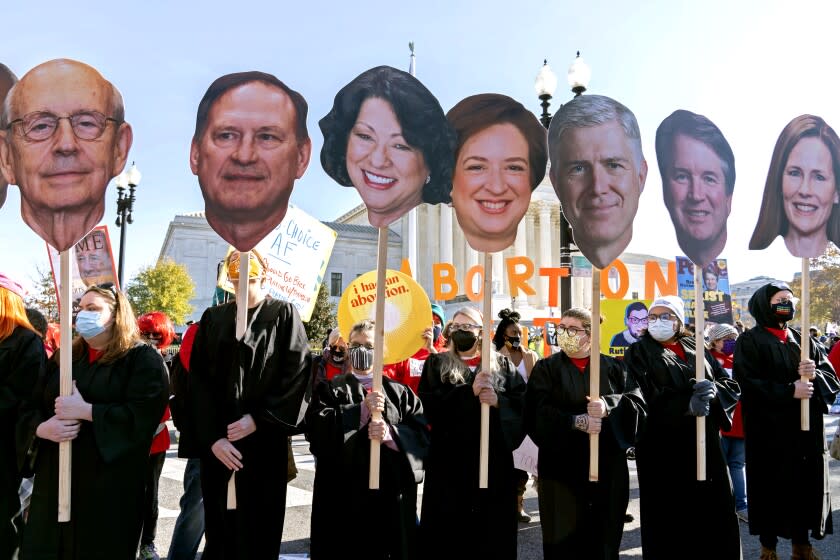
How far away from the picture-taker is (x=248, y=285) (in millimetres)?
4074

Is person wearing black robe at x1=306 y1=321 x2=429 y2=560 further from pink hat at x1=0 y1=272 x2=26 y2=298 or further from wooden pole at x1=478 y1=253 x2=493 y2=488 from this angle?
pink hat at x1=0 y1=272 x2=26 y2=298

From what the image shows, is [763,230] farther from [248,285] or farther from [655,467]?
[248,285]

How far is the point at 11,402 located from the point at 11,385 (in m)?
0.12

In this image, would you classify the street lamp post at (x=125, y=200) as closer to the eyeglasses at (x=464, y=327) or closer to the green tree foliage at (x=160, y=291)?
the eyeglasses at (x=464, y=327)

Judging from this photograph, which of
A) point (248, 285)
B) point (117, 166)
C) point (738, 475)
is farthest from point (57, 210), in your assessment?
point (738, 475)

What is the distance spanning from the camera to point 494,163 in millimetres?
4652

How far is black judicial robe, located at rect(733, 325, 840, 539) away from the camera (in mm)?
5266

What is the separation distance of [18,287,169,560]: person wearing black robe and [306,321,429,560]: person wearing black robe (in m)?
1.08

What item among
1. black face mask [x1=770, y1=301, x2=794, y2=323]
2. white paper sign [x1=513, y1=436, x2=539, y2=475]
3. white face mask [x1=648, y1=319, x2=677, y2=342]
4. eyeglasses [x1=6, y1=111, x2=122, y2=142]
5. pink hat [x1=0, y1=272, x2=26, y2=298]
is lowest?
white paper sign [x1=513, y1=436, x2=539, y2=475]

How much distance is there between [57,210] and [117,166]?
0.47 m

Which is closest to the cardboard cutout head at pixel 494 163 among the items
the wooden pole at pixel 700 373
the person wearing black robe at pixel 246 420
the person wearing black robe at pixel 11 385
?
the wooden pole at pixel 700 373

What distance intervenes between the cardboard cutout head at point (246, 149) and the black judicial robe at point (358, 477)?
4.20ft

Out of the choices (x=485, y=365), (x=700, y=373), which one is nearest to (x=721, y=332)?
(x=700, y=373)

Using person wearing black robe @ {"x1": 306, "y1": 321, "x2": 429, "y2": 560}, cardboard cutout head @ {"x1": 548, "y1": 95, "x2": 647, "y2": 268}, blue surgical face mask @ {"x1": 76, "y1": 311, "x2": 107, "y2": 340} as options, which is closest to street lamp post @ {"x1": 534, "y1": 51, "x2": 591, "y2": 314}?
cardboard cutout head @ {"x1": 548, "y1": 95, "x2": 647, "y2": 268}
